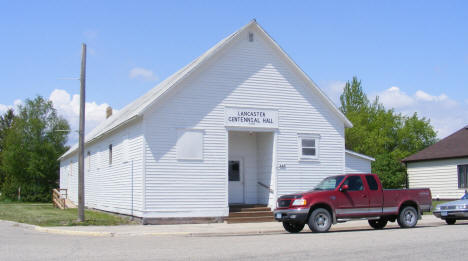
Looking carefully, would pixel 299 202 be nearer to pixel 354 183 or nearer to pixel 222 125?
pixel 354 183

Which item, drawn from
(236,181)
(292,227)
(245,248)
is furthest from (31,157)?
(245,248)

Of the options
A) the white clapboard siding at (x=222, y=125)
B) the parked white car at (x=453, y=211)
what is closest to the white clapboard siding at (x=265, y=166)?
the white clapboard siding at (x=222, y=125)

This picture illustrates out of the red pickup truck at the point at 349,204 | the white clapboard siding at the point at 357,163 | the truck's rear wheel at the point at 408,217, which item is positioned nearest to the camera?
the red pickup truck at the point at 349,204

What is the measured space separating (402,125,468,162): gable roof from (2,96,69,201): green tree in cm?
3653

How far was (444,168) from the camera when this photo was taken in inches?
1342

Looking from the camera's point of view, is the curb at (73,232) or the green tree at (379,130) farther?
the green tree at (379,130)

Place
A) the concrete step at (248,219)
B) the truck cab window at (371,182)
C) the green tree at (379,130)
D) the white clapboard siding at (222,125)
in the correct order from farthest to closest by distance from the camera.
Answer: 1. the green tree at (379,130)
2. the concrete step at (248,219)
3. the white clapboard siding at (222,125)
4. the truck cab window at (371,182)

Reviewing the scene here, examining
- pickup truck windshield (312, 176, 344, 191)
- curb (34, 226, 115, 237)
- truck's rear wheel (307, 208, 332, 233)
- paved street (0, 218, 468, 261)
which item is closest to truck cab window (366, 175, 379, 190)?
pickup truck windshield (312, 176, 344, 191)

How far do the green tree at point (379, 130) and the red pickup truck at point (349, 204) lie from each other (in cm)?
4513

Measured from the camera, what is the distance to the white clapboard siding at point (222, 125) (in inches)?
810

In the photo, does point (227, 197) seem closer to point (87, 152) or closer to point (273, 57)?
point (273, 57)

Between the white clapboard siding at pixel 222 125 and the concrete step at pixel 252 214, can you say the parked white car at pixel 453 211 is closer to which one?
the white clapboard siding at pixel 222 125

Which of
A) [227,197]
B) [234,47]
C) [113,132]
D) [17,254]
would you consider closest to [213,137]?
[227,197]

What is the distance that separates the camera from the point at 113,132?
993 inches
